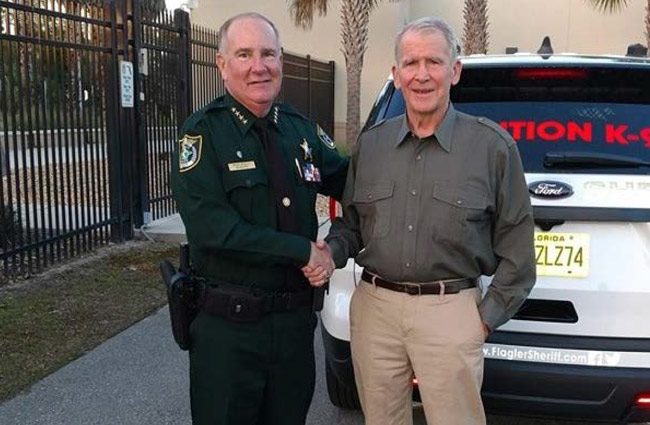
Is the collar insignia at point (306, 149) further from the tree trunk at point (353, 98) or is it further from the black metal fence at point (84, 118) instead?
the tree trunk at point (353, 98)

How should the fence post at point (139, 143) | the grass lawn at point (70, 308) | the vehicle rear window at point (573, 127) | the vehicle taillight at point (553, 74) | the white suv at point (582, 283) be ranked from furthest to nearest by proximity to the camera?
the fence post at point (139, 143) < the grass lawn at point (70, 308) < the vehicle taillight at point (553, 74) < the vehicle rear window at point (573, 127) < the white suv at point (582, 283)

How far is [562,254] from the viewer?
2.57 metres

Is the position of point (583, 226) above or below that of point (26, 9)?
below

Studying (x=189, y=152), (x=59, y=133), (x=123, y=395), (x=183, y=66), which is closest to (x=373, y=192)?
(x=189, y=152)

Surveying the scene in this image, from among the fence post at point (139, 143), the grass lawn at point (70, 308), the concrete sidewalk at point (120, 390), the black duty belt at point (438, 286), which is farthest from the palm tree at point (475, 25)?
the black duty belt at point (438, 286)

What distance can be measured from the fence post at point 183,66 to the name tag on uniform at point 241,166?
654 centimetres

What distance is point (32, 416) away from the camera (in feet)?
11.7

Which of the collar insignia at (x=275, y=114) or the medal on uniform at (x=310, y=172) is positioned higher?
the collar insignia at (x=275, y=114)

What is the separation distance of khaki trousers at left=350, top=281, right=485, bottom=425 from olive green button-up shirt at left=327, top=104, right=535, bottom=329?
2.8 inches

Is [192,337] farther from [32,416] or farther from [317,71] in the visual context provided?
[317,71]

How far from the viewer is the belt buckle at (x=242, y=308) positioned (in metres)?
2.23

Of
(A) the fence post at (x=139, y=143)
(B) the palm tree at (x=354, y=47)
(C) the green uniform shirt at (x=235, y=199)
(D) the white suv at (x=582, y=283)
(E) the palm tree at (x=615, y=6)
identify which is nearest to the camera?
(C) the green uniform shirt at (x=235, y=199)

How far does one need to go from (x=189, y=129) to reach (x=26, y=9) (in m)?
4.32

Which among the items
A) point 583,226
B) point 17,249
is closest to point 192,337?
point 583,226
